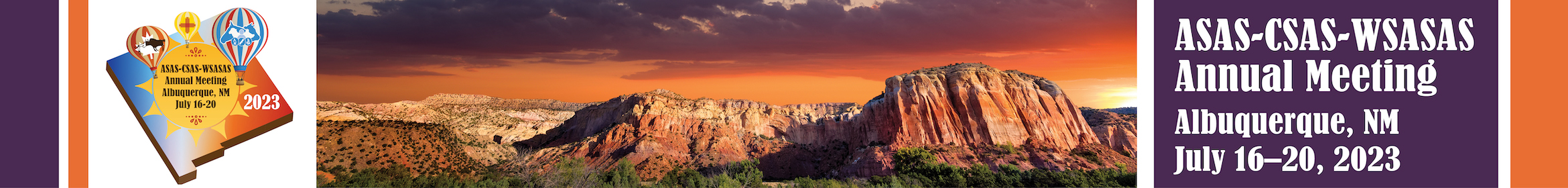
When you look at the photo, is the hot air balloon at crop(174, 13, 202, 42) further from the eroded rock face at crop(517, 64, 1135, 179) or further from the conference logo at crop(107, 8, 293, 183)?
the eroded rock face at crop(517, 64, 1135, 179)

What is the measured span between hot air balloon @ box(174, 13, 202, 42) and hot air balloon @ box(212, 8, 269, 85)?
0.29 m

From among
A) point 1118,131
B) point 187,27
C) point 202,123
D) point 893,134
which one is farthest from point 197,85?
point 1118,131

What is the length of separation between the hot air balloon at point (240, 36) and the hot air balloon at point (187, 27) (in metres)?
0.29

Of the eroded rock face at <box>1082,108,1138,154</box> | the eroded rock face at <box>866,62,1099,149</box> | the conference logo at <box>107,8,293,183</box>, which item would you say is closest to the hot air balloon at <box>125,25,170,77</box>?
the conference logo at <box>107,8,293,183</box>

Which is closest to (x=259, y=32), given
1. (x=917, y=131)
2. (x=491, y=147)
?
(x=491, y=147)

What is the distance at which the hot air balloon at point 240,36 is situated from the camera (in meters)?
13.5

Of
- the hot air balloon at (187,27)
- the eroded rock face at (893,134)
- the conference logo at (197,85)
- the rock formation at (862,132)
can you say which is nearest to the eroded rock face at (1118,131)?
the rock formation at (862,132)

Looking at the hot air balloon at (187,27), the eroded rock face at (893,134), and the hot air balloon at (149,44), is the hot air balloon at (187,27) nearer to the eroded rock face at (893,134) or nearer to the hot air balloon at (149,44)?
the hot air balloon at (149,44)

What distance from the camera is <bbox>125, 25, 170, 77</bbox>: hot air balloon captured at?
1295cm

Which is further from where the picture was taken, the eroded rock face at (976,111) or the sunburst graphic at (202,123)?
the eroded rock face at (976,111)

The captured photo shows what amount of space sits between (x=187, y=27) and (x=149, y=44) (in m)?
0.72

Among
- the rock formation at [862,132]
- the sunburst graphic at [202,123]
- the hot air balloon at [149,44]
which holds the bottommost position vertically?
the rock formation at [862,132]

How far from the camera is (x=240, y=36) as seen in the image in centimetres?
1363

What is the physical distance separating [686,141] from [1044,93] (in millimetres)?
21867
